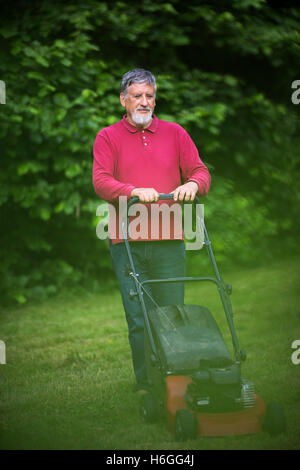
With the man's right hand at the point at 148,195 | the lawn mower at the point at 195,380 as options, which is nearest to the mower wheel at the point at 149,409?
the lawn mower at the point at 195,380

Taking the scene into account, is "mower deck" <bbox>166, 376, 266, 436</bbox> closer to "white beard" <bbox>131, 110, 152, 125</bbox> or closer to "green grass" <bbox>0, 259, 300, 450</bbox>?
"green grass" <bbox>0, 259, 300, 450</bbox>

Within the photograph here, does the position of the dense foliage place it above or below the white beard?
above

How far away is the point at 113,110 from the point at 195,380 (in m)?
3.96

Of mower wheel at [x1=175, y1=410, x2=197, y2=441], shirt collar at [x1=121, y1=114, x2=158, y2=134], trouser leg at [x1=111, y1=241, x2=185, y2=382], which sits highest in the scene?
shirt collar at [x1=121, y1=114, x2=158, y2=134]

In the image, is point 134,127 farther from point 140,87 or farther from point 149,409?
point 149,409

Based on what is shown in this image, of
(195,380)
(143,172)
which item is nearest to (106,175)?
(143,172)

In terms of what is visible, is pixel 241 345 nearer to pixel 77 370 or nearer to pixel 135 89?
pixel 77 370

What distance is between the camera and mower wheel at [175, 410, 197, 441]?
8.69 feet

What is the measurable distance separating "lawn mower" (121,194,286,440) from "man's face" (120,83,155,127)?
46cm

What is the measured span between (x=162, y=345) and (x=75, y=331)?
249 centimetres

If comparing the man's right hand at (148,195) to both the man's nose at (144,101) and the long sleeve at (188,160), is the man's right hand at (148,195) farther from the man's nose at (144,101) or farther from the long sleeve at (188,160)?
→ the man's nose at (144,101)

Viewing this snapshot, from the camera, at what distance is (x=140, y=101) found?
3084mm

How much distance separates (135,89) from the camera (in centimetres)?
307

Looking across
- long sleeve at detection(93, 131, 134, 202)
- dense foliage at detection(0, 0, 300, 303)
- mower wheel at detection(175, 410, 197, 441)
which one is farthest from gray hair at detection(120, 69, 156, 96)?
dense foliage at detection(0, 0, 300, 303)
